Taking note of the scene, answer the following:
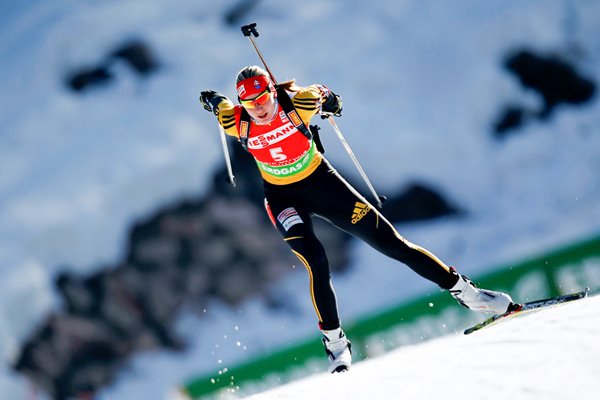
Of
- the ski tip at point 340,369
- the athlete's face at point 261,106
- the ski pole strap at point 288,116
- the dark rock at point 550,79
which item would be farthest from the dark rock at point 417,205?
the ski tip at point 340,369

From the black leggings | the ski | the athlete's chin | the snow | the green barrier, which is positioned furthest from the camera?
the green barrier

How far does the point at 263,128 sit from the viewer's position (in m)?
4.49

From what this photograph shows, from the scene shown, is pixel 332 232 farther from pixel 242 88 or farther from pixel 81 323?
pixel 242 88

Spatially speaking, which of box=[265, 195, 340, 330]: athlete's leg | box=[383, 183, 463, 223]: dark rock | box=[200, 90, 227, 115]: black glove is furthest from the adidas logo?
box=[383, 183, 463, 223]: dark rock

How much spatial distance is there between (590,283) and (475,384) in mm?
5360

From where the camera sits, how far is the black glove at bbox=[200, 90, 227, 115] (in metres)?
4.75

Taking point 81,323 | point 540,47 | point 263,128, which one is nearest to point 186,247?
point 81,323

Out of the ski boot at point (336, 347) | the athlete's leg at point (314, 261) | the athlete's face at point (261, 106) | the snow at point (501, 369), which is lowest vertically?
the snow at point (501, 369)

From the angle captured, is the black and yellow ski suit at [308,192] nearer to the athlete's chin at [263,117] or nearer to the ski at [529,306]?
the athlete's chin at [263,117]

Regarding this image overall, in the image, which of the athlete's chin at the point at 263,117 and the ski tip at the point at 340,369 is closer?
the ski tip at the point at 340,369

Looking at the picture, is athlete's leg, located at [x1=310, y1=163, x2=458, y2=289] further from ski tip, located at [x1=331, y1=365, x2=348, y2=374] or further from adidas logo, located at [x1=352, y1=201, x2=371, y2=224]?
ski tip, located at [x1=331, y1=365, x2=348, y2=374]

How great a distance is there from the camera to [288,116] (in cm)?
448

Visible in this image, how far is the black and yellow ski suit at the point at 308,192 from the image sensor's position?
4.46m

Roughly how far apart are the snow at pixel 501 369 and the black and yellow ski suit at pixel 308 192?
0.94 metres
